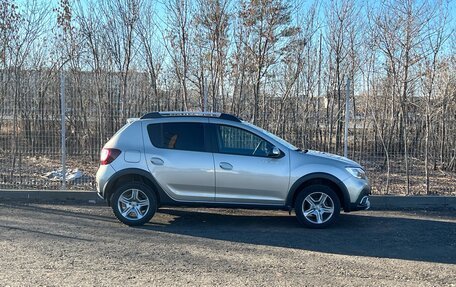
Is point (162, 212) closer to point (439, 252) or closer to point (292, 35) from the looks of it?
point (439, 252)

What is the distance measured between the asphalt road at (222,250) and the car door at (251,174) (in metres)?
0.53

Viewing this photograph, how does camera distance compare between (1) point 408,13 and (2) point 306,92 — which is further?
(2) point 306,92

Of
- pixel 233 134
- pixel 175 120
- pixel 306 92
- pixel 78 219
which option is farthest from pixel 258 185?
pixel 306 92

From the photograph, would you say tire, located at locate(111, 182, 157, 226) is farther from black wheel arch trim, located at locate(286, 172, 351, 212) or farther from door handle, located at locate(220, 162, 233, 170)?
black wheel arch trim, located at locate(286, 172, 351, 212)

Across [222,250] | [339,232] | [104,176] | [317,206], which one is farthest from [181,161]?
[339,232]

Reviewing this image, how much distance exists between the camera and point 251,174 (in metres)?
6.78

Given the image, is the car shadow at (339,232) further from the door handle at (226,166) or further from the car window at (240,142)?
the car window at (240,142)

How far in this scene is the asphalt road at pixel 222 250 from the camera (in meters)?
4.70

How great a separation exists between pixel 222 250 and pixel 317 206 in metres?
1.97

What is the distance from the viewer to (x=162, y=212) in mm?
7996

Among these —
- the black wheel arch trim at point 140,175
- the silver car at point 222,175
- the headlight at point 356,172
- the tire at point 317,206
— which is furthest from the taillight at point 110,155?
the headlight at point 356,172

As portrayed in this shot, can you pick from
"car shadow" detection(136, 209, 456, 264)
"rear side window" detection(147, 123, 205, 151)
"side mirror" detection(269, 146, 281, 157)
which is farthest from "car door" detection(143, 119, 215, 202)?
"side mirror" detection(269, 146, 281, 157)

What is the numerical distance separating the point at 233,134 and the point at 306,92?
7190 mm

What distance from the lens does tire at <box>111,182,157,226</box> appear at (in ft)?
22.7
